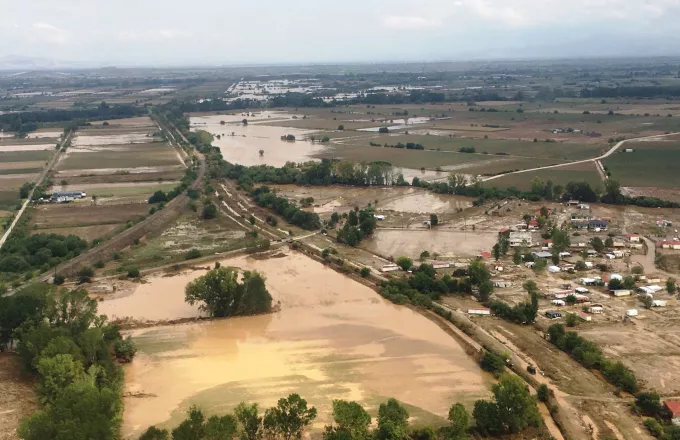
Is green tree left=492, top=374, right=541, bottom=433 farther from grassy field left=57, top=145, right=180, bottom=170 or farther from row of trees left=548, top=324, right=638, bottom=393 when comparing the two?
grassy field left=57, top=145, right=180, bottom=170

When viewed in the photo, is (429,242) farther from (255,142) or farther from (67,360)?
(255,142)

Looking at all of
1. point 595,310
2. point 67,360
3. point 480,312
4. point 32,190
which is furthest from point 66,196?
point 595,310

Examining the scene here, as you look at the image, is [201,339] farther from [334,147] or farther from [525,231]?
[334,147]

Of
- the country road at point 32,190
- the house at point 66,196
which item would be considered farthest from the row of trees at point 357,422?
the house at point 66,196

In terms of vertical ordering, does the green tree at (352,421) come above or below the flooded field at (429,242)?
above

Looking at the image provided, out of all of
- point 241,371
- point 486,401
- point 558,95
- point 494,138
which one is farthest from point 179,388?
point 558,95

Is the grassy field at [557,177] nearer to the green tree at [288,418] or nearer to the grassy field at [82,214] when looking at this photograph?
the grassy field at [82,214]
